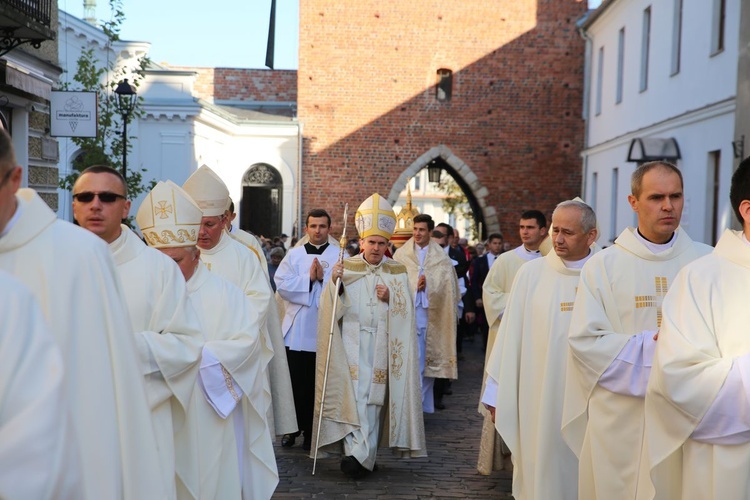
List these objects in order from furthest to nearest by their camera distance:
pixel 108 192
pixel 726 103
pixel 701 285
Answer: pixel 726 103
pixel 108 192
pixel 701 285

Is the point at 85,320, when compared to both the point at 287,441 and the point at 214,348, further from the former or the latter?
the point at 287,441

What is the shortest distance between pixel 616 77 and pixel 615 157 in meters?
1.99

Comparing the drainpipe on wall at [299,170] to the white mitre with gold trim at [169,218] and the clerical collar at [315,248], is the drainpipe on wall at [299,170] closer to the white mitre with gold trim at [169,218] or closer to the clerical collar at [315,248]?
the clerical collar at [315,248]

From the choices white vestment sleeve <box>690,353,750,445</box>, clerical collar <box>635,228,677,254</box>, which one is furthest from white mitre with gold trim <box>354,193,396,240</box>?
white vestment sleeve <box>690,353,750,445</box>

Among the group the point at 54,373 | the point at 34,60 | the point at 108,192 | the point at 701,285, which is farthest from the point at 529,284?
the point at 34,60

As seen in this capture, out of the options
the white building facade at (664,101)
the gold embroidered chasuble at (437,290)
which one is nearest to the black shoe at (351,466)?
the gold embroidered chasuble at (437,290)

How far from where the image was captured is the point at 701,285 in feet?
12.4

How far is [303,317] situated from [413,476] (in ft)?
6.63

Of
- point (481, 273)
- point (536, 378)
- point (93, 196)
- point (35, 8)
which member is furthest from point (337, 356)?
point (481, 273)

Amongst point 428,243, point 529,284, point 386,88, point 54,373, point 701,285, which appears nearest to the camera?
point 54,373

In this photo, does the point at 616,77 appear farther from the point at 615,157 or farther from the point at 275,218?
the point at 275,218

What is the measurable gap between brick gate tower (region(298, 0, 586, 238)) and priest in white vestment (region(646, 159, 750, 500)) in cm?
2385

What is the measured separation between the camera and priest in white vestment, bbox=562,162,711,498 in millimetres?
4680

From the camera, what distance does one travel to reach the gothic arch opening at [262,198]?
28.8 metres
